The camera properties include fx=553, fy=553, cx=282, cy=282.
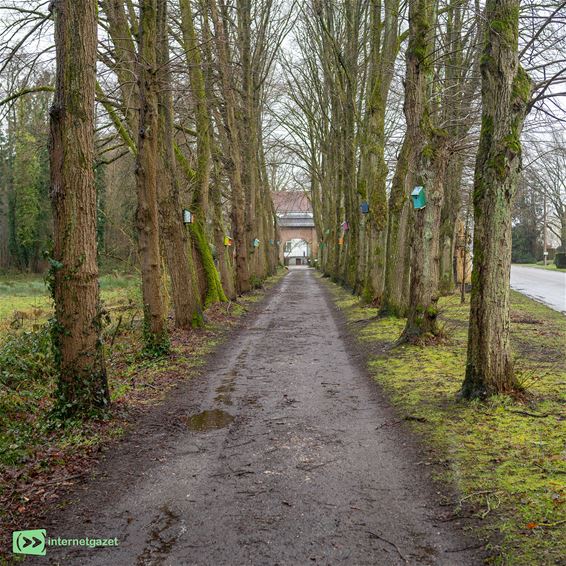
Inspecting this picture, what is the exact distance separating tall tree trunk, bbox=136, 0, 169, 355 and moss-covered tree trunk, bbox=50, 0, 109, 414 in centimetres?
367

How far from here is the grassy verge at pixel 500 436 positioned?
11.4ft

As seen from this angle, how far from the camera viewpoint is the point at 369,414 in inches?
249

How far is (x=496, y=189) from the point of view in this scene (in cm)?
591

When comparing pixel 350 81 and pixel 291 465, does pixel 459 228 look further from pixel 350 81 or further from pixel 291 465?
pixel 291 465

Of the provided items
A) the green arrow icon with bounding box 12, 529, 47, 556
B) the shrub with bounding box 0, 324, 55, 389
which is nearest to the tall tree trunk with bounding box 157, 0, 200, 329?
the shrub with bounding box 0, 324, 55, 389

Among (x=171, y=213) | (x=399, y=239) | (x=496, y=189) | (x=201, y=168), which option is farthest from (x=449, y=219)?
(x=496, y=189)

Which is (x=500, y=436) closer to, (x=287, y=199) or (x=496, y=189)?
(x=496, y=189)

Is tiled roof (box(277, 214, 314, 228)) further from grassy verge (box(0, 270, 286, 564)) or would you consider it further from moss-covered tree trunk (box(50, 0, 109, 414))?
moss-covered tree trunk (box(50, 0, 109, 414))

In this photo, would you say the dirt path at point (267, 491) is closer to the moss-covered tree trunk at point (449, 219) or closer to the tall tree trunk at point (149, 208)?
the tall tree trunk at point (149, 208)

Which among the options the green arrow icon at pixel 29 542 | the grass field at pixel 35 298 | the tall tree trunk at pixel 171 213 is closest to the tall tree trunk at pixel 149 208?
the tall tree trunk at pixel 171 213

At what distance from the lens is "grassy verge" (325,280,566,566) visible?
3479 mm

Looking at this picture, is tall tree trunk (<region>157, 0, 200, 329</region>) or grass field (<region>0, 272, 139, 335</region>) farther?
grass field (<region>0, 272, 139, 335</region>)

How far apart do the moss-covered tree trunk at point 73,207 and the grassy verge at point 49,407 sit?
0.47m

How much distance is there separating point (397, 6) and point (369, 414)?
436 inches
